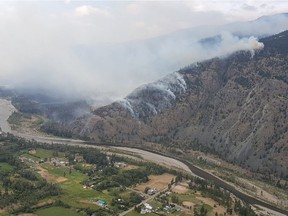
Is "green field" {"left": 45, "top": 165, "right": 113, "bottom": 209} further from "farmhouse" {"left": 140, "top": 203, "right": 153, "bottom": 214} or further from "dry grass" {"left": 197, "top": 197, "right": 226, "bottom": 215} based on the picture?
"dry grass" {"left": 197, "top": 197, "right": 226, "bottom": 215}

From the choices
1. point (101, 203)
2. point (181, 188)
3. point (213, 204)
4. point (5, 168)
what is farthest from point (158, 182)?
point (5, 168)

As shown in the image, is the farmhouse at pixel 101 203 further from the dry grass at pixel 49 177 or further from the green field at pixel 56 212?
the dry grass at pixel 49 177

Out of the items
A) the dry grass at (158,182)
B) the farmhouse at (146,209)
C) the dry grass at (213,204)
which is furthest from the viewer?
the dry grass at (158,182)

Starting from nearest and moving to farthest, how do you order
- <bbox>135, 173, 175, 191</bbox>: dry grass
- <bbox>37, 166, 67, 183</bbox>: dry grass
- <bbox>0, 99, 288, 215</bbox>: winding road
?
<bbox>0, 99, 288, 215</bbox>: winding road < <bbox>135, 173, 175, 191</bbox>: dry grass < <bbox>37, 166, 67, 183</bbox>: dry grass

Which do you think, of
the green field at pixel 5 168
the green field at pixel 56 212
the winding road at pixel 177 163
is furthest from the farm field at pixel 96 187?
the winding road at pixel 177 163

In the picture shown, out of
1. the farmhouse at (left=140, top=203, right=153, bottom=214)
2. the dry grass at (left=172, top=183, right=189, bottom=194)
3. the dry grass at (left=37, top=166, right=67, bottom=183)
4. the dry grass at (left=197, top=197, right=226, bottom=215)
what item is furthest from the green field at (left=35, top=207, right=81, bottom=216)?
the dry grass at (left=197, top=197, right=226, bottom=215)

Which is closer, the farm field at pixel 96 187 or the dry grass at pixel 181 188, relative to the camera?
the farm field at pixel 96 187

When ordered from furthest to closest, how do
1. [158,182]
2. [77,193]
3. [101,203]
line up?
[158,182], [77,193], [101,203]

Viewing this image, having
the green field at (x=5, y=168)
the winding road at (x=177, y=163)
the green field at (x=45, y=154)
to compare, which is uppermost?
the green field at (x=5, y=168)

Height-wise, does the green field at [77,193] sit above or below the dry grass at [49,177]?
below

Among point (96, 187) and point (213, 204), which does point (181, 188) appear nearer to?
point (213, 204)

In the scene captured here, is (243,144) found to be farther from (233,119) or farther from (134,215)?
(134,215)

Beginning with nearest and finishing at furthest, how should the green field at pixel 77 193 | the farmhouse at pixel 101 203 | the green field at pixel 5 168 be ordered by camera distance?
the farmhouse at pixel 101 203
the green field at pixel 77 193
the green field at pixel 5 168
